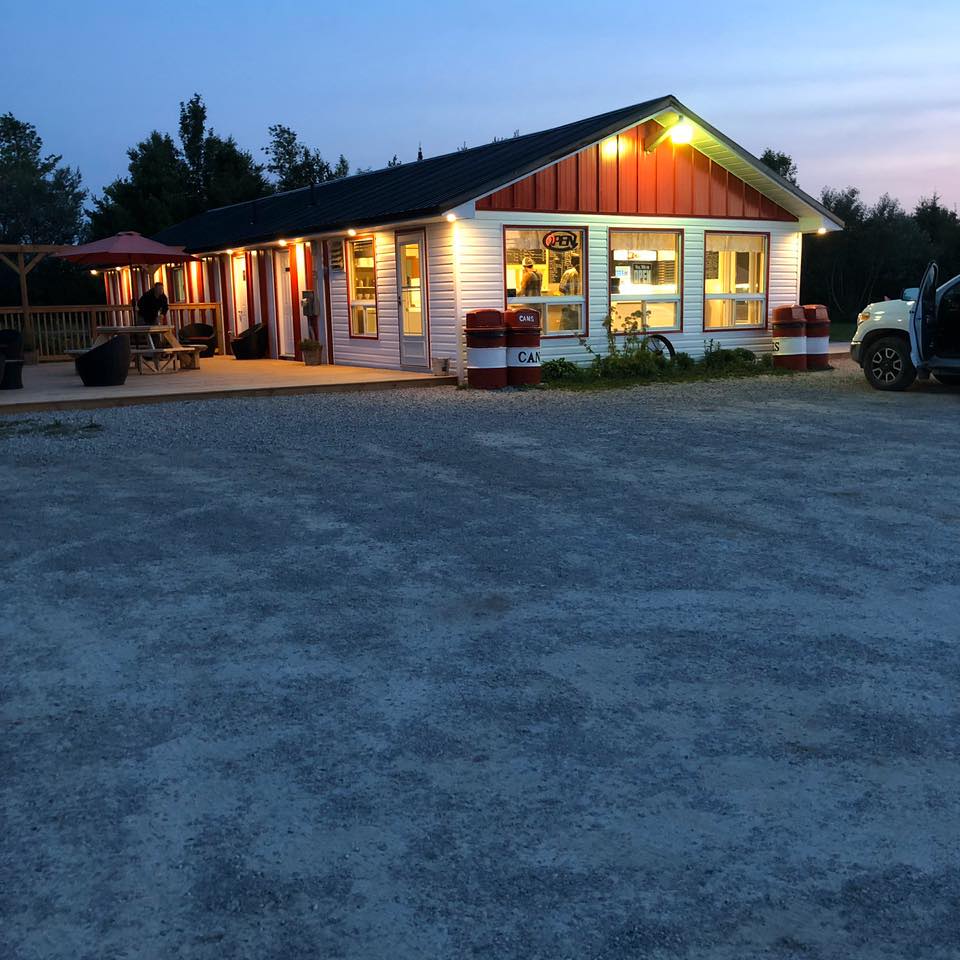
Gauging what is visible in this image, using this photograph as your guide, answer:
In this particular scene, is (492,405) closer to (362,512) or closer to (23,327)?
(362,512)

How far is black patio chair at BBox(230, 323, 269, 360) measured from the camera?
72.8 feet

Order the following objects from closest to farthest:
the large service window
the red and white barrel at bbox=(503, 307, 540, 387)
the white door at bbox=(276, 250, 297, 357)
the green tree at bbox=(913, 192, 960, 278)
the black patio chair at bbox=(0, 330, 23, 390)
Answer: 1. the red and white barrel at bbox=(503, 307, 540, 387)
2. the black patio chair at bbox=(0, 330, 23, 390)
3. the large service window
4. the white door at bbox=(276, 250, 297, 357)
5. the green tree at bbox=(913, 192, 960, 278)

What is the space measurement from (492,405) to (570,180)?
5.40 m

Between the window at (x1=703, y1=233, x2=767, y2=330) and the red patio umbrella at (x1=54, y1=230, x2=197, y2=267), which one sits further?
the red patio umbrella at (x1=54, y1=230, x2=197, y2=267)

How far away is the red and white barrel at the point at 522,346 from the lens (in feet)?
49.2

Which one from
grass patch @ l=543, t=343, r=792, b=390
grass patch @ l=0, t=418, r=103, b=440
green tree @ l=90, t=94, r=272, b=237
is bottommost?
grass patch @ l=0, t=418, r=103, b=440

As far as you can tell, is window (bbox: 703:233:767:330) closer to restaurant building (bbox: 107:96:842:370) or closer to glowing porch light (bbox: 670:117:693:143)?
restaurant building (bbox: 107:96:842:370)

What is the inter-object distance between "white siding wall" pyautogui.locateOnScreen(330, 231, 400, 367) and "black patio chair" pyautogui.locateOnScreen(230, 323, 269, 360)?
119 inches

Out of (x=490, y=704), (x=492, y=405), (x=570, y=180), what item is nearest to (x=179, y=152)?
(x=570, y=180)

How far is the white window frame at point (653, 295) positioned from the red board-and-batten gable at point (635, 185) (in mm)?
303

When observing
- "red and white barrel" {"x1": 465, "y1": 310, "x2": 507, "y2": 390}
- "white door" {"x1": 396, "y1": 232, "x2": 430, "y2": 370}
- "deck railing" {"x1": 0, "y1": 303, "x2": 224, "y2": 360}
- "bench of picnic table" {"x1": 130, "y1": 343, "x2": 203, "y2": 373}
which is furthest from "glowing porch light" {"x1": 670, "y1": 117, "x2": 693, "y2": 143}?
"deck railing" {"x1": 0, "y1": 303, "x2": 224, "y2": 360}

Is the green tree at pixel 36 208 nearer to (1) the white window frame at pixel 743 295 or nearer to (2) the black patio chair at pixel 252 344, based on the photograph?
(2) the black patio chair at pixel 252 344

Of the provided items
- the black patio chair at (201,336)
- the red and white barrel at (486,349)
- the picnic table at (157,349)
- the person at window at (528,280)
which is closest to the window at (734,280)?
the person at window at (528,280)

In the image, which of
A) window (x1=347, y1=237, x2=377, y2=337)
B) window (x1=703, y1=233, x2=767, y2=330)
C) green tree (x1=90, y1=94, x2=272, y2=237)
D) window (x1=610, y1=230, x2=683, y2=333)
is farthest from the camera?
green tree (x1=90, y1=94, x2=272, y2=237)
